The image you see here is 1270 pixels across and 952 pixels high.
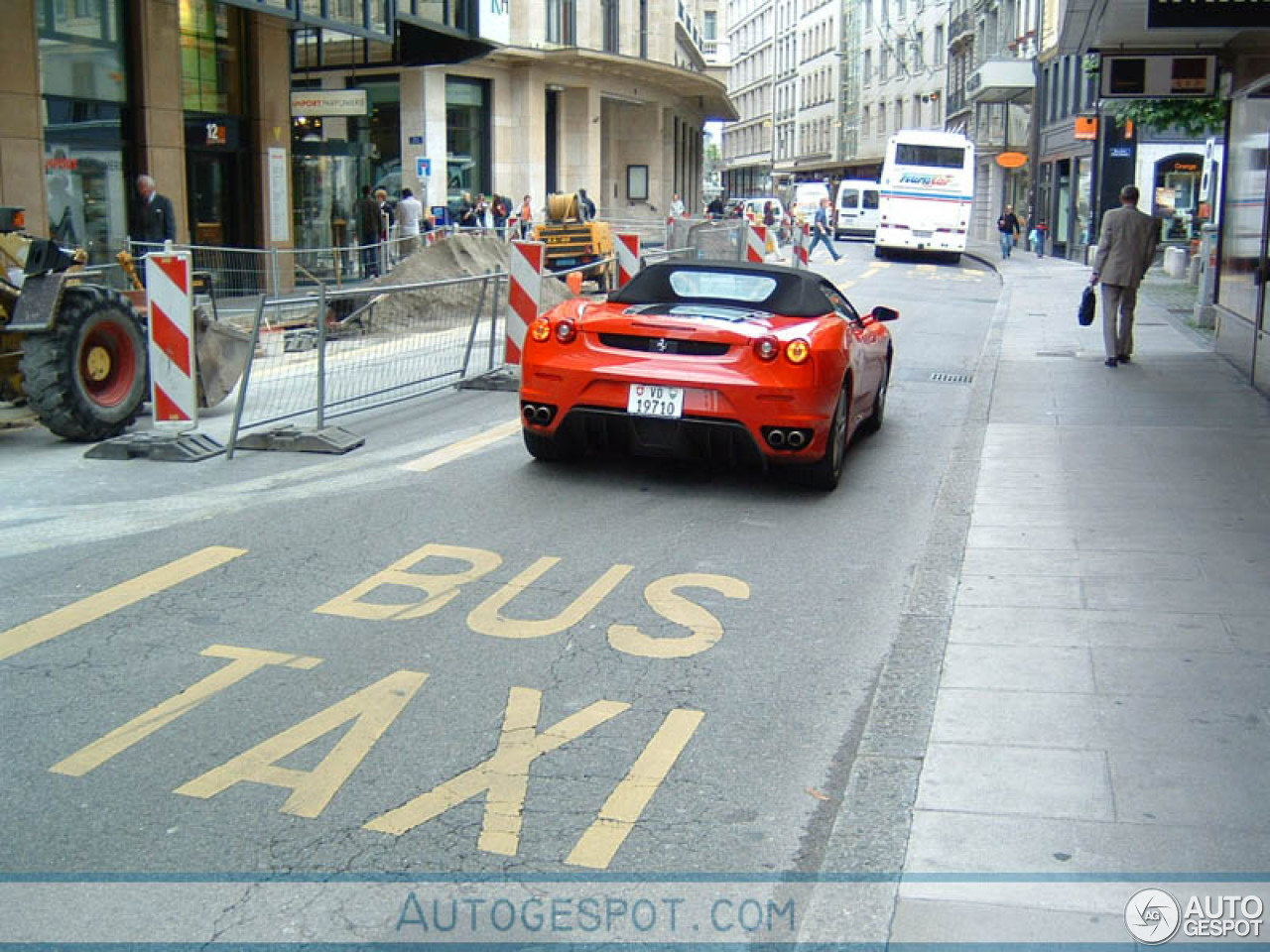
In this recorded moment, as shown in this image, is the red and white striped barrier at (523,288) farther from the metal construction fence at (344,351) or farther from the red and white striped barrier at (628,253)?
the red and white striped barrier at (628,253)

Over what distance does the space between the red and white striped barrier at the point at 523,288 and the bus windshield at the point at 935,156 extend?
102 feet

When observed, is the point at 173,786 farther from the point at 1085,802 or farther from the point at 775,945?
the point at 1085,802

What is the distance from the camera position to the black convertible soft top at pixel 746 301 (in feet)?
29.8

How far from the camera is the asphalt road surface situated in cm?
413

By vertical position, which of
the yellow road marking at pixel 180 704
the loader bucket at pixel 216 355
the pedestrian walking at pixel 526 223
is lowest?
the yellow road marking at pixel 180 704

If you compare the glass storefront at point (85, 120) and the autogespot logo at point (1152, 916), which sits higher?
the glass storefront at point (85, 120)

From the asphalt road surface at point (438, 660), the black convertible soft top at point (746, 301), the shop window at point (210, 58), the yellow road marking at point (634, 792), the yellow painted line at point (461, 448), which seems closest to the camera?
the yellow road marking at point (634, 792)

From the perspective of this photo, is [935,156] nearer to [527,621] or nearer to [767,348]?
[767,348]

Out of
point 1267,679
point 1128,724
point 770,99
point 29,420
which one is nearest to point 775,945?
point 1128,724

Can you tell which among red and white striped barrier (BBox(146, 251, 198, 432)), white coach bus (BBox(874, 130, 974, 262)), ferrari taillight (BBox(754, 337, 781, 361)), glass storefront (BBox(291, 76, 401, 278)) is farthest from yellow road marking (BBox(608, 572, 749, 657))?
white coach bus (BBox(874, 130, 974, 262))

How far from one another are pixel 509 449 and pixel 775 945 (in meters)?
6.74

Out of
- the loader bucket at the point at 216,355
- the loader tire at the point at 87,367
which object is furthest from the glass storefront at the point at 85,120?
the loader tire at the point at 87,367

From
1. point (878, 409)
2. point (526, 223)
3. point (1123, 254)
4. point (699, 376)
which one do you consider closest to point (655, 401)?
point (699, 376)

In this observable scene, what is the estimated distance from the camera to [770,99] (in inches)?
4751
